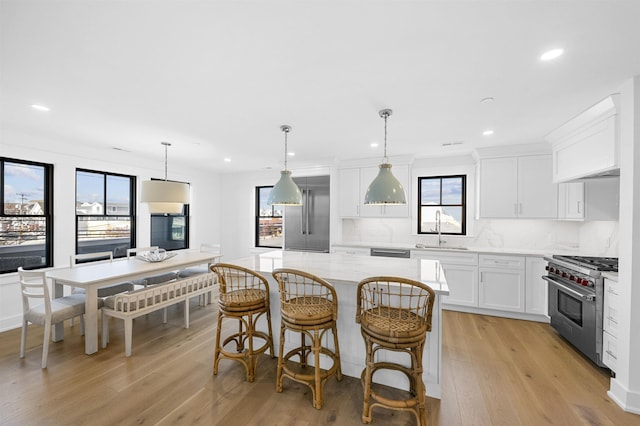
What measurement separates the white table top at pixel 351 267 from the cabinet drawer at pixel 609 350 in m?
1.56

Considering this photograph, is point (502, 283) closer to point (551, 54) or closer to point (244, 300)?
point (551, 54)

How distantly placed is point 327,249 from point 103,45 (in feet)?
13.1

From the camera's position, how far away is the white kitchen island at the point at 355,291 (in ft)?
7.03

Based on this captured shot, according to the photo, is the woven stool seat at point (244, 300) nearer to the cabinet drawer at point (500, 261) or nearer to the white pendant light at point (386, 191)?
the white pendant light at point (386, 191)

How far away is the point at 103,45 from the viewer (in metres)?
1.67

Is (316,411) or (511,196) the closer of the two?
(316,411)

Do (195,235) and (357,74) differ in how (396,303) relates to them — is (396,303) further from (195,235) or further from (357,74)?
(195,235)

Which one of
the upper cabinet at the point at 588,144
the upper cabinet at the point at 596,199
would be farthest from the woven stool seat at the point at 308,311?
the upper cabinet at the point at 596,199

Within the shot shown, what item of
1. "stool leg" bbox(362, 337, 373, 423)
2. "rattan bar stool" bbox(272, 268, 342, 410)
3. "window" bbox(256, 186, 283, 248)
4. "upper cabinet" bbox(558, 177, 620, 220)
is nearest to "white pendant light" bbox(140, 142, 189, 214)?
"rattan bar stool" bbox(272, 268, 342, 410)

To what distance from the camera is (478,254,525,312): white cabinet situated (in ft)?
12.3

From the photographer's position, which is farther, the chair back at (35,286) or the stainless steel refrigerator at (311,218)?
the stainless steel refrigerator at (311,218)

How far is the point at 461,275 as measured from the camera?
4039mm

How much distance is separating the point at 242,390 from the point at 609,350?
325 cm

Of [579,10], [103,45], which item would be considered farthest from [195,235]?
[579,10]
